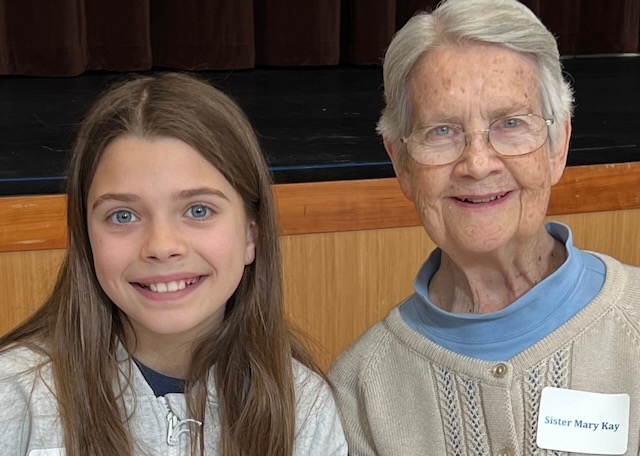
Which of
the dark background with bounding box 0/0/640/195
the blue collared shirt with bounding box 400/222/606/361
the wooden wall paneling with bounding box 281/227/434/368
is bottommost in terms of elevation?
the wooden wall paneling with bounding box 281/227/434/368

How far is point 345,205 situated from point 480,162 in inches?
32.9

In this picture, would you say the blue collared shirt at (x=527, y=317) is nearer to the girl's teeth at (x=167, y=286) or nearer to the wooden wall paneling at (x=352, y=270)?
the girl's teeth at (x=167, y=286)

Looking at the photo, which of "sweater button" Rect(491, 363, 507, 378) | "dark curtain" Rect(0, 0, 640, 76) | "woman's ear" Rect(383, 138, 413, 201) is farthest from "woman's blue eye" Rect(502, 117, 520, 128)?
"dark curtain" Rect(0, 0, 640, 76)

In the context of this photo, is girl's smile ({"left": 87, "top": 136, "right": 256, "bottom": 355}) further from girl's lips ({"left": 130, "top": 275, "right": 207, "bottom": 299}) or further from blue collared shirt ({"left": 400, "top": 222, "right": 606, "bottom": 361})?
blue collared shirt ({"left": 400, "top": 222, "right": 606, "bottom": 361})

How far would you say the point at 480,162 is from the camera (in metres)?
1.38

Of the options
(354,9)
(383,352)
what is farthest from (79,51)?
(383,352)

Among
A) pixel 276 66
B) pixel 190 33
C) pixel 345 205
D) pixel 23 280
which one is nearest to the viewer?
pixel 23 280

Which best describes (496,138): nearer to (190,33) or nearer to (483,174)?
(483,174)

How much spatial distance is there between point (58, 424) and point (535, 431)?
0.64 m

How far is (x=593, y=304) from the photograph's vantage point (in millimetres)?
1427

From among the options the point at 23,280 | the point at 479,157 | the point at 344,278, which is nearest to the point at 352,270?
the point at 344,278

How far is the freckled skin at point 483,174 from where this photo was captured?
1377 millimetres

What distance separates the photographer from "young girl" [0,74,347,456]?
4.41 feet

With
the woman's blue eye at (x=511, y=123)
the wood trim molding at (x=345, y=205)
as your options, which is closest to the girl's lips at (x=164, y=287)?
the woman's blue eye at (x=511, y=123)
